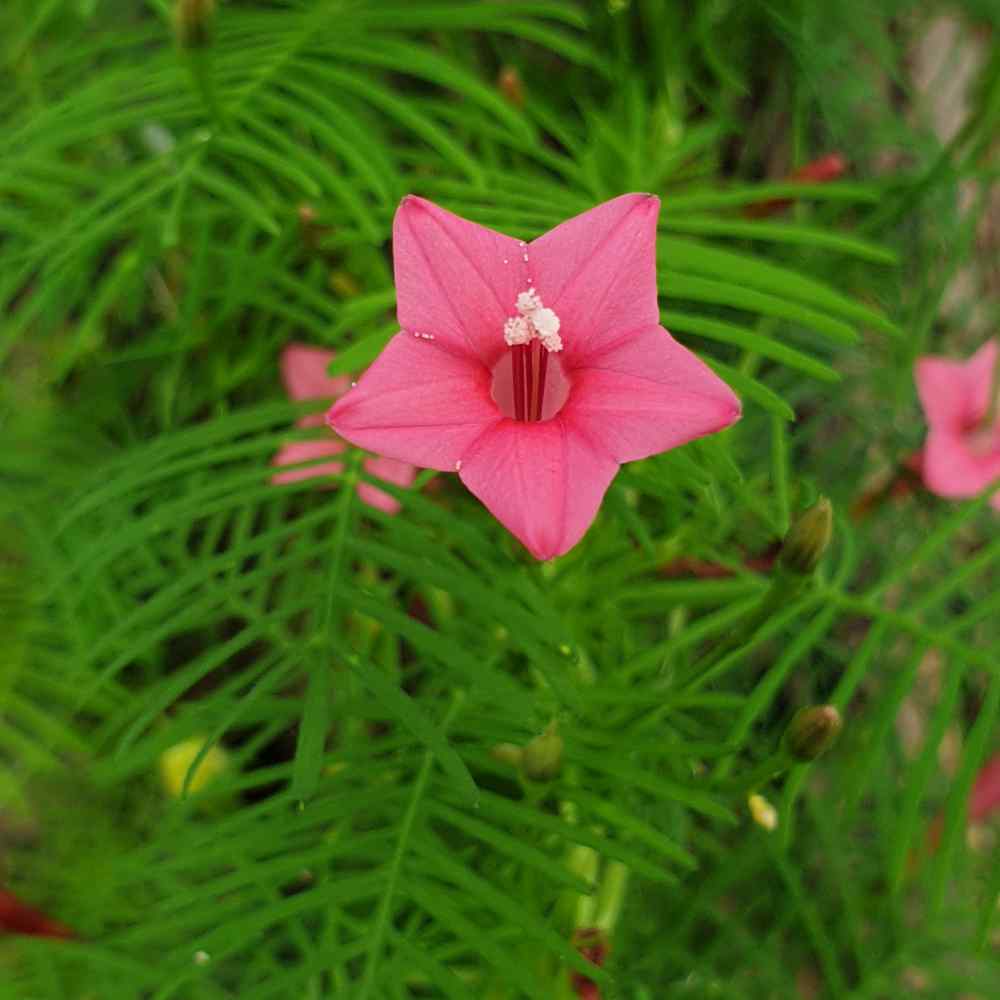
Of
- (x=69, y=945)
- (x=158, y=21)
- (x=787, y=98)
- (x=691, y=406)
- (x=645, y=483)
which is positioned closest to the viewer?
(x=691, y=406)

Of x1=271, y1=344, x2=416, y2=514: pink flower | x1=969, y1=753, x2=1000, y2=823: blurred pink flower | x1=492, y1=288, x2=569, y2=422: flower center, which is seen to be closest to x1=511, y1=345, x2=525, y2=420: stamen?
x1=492, y1=288, x2=569, y2=422: flower center

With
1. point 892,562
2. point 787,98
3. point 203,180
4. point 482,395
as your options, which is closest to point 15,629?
point 203,180

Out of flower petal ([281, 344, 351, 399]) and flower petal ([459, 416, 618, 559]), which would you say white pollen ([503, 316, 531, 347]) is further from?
flower petal ([281, 344, 351, 399])

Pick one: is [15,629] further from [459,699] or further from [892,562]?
[892,562]

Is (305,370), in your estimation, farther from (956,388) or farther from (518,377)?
(956,388)

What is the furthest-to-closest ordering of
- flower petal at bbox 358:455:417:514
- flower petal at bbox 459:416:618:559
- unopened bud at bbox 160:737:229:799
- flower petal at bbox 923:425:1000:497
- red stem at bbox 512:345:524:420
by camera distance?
unopened bud at bbox 160:737:229:799
flower petal at bbox 923:425:1000:497
flower petal at bbox 358:455:417:514
red stem at bbox 512:345:524:420
flower petal at bbox 459:416:618:559

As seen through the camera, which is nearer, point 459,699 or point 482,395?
point 482,395

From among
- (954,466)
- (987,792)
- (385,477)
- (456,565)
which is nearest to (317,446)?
(385,477)
